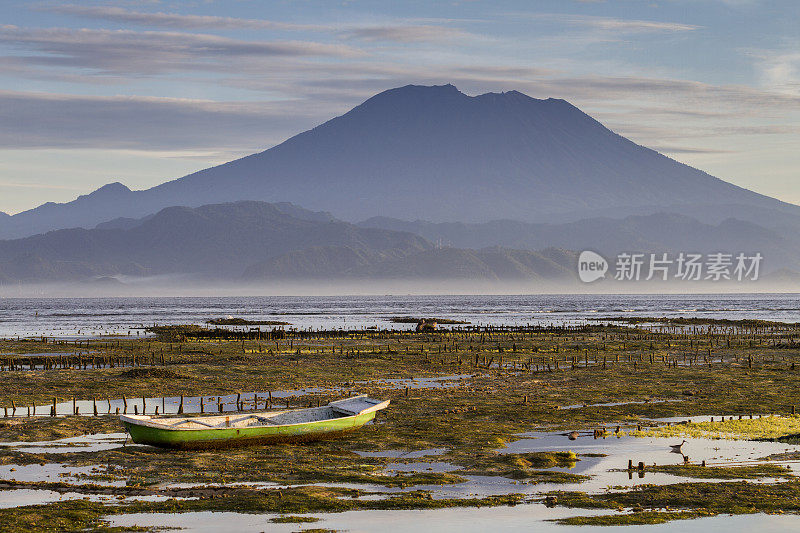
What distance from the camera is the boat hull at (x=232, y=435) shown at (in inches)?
1261

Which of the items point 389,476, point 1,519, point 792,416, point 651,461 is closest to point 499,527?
point 389,476

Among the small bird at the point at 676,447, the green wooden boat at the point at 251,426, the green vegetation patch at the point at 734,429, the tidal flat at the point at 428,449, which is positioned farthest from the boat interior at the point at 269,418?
the small bird at the point at 676,447

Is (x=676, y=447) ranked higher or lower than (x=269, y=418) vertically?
lower

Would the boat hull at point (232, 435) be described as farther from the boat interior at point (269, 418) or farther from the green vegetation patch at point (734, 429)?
the green vegetation patch at point (734, 429)

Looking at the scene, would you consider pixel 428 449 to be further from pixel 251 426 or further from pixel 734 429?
pixel 734 429

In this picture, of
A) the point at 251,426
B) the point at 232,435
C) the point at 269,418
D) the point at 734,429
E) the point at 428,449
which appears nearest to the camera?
the point at 232,435

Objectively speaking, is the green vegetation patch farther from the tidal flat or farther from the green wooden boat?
the green wooden boat

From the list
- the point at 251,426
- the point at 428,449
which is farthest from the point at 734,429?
the point at 251,426

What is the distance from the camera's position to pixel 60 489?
26594 mm

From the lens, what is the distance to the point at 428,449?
32875 millimetres

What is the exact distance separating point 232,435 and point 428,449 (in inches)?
250

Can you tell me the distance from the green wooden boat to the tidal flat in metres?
0.46

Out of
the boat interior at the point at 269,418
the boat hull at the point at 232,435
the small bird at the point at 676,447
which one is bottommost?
the small bird at the point at 676,447

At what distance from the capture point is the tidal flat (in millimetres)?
24625
